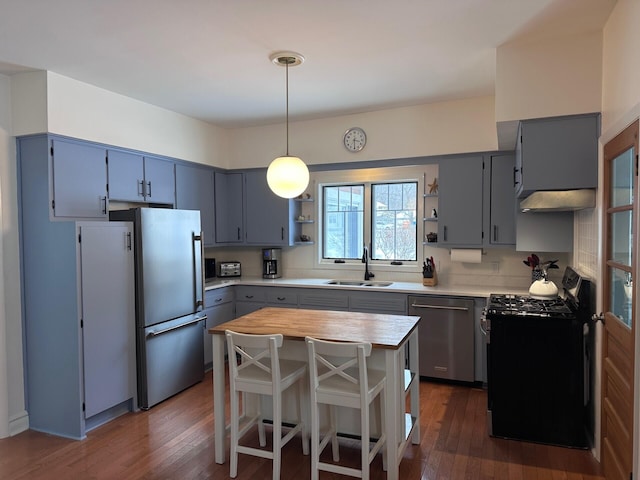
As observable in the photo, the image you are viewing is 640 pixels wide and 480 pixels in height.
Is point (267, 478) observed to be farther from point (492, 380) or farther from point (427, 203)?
point (427, 203)

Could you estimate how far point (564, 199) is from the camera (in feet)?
9.34

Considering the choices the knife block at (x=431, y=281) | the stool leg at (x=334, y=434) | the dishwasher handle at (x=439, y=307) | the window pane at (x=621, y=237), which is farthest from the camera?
the knife block at (x=431, y=281)

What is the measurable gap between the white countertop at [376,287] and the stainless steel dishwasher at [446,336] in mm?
64

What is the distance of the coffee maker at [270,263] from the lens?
16.5 ft

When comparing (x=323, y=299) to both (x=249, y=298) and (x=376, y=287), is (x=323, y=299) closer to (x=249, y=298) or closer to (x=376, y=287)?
(x=376, y=287)

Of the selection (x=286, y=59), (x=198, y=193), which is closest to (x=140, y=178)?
(x=198, y=193)

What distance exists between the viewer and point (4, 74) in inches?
123

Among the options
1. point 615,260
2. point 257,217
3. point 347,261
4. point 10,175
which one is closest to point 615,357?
point 615,260

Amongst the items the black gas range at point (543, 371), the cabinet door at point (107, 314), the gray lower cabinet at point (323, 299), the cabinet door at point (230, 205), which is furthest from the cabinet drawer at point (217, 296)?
the black gas range at point (543, 371)

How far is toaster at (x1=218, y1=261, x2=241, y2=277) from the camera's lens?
495 cm

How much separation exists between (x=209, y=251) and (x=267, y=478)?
312cm

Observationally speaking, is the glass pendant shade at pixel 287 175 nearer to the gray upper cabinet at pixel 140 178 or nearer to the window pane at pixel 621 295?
the gray upper cabinet at pixel 140 178

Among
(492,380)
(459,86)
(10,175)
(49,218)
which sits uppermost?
(459,86)

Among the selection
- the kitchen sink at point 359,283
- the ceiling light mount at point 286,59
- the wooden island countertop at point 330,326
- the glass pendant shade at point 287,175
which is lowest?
the wooden island countertop at point 330,326
